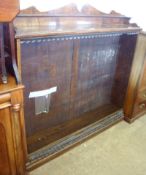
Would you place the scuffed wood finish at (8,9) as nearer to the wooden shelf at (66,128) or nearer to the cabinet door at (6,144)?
the cabinet door at (6,144)

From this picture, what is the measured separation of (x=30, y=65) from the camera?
1.37 m

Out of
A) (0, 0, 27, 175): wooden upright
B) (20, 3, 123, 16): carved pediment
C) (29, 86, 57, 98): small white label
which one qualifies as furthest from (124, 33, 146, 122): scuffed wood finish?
(0, 0, 27, 175): wooden upright

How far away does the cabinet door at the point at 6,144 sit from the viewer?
3.28 feet

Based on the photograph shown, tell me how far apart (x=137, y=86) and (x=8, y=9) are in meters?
1.42

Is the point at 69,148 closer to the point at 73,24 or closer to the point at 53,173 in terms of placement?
the point at 53,173

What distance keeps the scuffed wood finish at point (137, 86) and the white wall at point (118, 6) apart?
0.51 ft

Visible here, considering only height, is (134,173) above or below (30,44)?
below

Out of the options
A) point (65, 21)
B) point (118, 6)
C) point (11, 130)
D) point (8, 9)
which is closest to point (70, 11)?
point (65, 21)

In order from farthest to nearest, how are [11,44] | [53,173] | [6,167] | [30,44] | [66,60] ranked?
[66,60], [53,173], [30,44], [6,167], [11,44]

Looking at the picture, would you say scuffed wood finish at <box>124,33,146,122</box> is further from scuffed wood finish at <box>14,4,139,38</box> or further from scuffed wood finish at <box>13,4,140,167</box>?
scuffed wood finish at <box>14,4,139,38</box>

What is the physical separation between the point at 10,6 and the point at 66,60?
2.53ft

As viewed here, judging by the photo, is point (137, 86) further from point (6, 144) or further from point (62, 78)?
point (6, 144)

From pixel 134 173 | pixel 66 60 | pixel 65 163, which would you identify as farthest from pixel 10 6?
pixel 134 173

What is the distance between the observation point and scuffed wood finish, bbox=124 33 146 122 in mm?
1762
